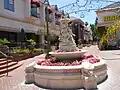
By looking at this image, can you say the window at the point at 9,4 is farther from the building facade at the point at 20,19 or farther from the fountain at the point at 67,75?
the fountain at the point at 67,75

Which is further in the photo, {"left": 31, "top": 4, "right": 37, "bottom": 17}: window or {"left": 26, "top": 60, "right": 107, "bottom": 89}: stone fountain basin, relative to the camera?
{"left": 31, "top": 4, "right": 37, "bottom": 17}: window

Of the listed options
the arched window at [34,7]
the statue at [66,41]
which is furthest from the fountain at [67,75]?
the arched window at [34,7]

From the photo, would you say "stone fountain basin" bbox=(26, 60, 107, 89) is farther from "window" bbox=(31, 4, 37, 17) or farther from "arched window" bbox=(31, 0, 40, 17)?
"window" bbox=(31, 4, 37, 17)

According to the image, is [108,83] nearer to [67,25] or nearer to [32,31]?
[67,25]

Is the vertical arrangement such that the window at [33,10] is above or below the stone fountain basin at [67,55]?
above

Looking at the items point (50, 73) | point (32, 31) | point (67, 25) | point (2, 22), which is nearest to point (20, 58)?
point (2, 22)

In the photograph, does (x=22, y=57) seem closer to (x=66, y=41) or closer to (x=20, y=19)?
(x=66, y=41)

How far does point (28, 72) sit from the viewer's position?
977cm

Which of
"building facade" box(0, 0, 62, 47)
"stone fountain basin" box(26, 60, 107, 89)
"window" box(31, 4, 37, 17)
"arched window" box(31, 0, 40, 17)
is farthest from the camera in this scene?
"window" box(31, 4, 37, 17)

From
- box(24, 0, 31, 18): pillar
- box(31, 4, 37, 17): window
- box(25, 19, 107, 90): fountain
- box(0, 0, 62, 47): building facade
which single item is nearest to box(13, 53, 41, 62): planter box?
box(0, 0, 62, 47): building facade

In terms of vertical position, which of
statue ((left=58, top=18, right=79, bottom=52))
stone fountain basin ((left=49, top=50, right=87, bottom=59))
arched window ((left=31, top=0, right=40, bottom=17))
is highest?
arched window ((left=31, top=0, right=40, bottom=17))

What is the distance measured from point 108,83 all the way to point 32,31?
2382 cm

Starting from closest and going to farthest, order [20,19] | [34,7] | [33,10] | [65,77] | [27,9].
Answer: [65,77], [20,19], [27,9], [33,10], [34,7]

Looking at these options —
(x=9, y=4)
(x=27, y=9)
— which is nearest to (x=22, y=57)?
(x=9, y=4)
